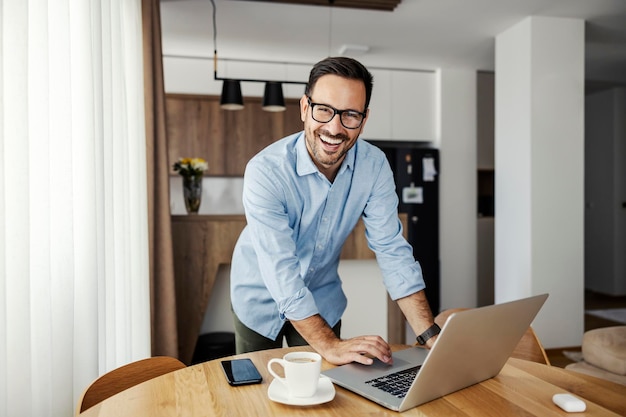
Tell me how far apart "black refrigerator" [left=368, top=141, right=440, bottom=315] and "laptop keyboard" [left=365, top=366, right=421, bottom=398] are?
171 inches

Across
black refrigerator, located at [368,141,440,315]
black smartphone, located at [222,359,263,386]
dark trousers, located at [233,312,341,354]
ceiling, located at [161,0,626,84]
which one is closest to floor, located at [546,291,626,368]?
black refrigerator, located at [368,141,440,315]

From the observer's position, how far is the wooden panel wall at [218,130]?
5.08m

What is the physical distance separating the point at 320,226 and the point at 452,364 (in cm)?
74

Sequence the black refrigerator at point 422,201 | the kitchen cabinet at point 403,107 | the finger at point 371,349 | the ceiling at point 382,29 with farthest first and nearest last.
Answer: the kitchen cabinet at point 403,107 → the black refrigerator at point 422,201 → the ceiling at point 382,29 → the finger at point 371,349

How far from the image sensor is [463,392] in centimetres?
104

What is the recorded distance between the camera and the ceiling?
3.84 metres

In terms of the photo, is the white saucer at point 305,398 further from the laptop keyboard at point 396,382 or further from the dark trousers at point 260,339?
the dark trousers at point 260,339

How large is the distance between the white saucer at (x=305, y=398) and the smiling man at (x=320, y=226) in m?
0.15

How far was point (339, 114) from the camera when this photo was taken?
1361 mm

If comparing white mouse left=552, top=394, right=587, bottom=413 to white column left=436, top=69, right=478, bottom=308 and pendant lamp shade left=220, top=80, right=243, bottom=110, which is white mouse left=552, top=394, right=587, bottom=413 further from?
white column left=436, top=69, right=478, bottom=308

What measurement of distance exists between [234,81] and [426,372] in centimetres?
334

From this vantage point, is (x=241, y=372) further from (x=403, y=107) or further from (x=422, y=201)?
(x=403, y=107)

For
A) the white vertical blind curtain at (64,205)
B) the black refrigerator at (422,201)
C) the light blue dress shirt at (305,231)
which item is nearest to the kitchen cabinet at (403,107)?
the black refrigerator at (422,201)

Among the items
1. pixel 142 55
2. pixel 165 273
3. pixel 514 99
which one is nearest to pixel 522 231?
pixel 514 99
